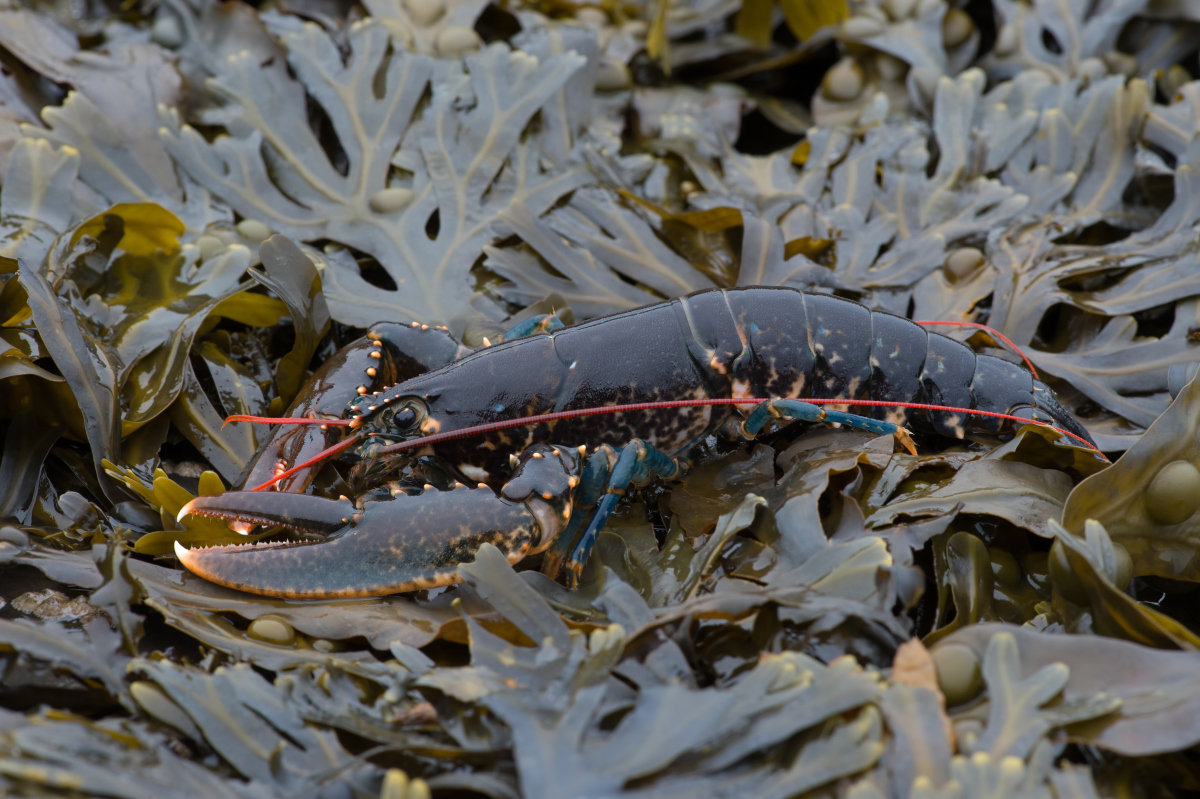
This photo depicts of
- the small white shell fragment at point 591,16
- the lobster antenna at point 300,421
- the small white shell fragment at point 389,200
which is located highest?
the small white shell fragment at point 591,16

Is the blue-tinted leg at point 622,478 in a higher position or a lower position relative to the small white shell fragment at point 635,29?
lower

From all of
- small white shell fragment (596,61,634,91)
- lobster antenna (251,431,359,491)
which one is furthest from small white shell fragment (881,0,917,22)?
lobster antenna (251,431,359,491)

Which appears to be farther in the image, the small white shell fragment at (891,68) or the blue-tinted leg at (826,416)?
the small white shell fragment at (891,68)

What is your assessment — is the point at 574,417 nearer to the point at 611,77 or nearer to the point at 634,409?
the point at 634,409

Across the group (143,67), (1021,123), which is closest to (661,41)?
(1021,123)

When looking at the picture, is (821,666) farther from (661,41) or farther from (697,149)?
(661,41)

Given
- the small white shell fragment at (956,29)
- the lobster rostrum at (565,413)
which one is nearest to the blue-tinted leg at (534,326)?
the lobster rostrum at (565,413)

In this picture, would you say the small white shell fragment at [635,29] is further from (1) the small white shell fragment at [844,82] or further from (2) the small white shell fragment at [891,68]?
(2) the small white shell fragment at [891,68]
